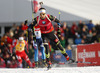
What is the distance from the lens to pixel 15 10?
20.2 m

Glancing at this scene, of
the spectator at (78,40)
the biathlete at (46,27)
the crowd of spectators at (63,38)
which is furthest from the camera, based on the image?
the spectator at (78,40)

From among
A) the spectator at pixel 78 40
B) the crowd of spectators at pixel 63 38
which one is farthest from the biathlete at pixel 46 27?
the spectator at pixel 78 40

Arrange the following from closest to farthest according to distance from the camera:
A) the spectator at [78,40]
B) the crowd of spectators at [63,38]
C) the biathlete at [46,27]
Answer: the biathlete at [46,27] < the crowd of spectators at [63,38] < the spectator at [78,40]

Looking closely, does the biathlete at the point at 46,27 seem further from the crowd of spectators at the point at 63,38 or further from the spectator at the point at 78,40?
the spectator at the point at 78,40

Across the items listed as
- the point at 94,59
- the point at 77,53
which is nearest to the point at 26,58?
the point at 77,53

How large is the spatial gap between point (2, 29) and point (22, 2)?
235 centimetres

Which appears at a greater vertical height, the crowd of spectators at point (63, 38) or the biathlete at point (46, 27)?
the biathlete at point (46, 27)

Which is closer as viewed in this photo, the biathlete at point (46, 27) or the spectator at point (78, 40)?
the biathlete at point (46, 27)

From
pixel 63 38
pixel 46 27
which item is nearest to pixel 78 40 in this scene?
pixel 63 38

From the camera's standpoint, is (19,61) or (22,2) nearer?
(19,61)

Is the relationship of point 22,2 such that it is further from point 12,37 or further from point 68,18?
point 12,37

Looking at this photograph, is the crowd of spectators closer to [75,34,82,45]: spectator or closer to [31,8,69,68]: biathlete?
[75,34,82,45]: spectator

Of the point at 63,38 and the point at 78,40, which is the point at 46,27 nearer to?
the point at 63,38

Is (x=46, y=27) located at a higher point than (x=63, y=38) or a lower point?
higher
